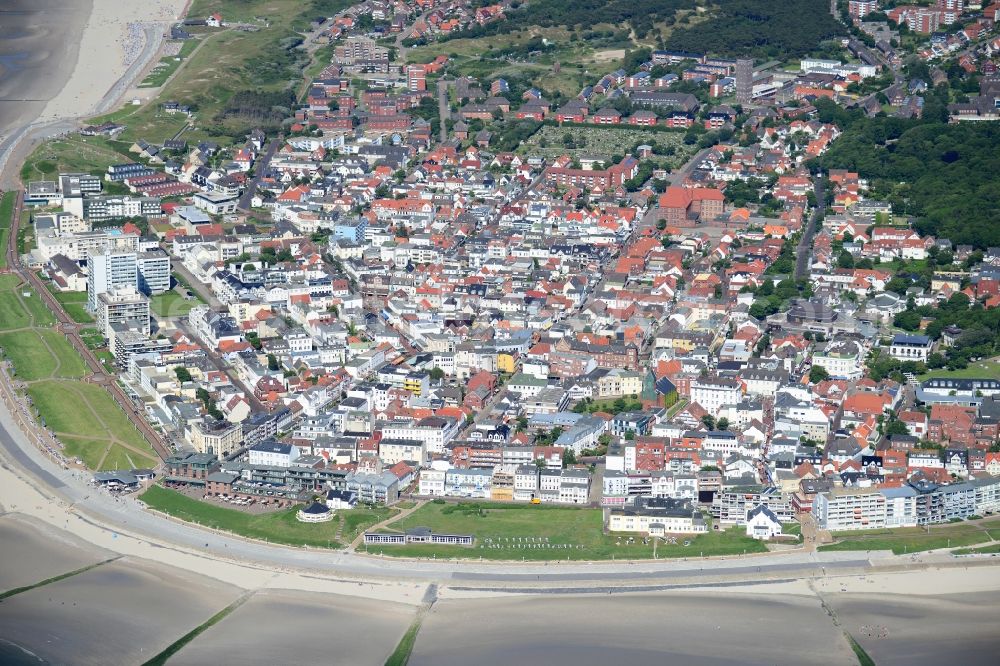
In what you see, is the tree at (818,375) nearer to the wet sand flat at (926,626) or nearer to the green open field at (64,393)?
the wet sand flat at (926,626)

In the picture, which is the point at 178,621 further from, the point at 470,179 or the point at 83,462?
the point at 470,179

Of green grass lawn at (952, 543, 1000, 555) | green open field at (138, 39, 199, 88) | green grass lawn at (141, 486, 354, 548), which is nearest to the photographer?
green grass lawn at (952, 543, 1000, 555)

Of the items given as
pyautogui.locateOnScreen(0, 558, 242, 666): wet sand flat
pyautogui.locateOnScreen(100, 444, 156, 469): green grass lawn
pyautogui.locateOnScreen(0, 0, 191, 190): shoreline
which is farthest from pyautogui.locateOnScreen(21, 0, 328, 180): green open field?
pyautogui.locateOnScreen(0, 558, 242, 666): wet sand flat

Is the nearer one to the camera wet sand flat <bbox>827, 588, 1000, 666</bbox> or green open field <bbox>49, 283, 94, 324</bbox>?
wet sand flat <bbox>827, 588, 1000, 666</bbox>

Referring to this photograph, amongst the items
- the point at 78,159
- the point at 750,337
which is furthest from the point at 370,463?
the point at 78,159

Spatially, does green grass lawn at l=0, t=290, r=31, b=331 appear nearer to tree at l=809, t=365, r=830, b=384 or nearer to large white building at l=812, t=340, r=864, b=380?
tree at l=809, t=365, r=830, b=384

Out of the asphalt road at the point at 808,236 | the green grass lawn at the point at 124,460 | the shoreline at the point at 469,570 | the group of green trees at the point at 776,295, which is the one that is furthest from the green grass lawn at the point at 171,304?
the asphalt road at the point at 808,236

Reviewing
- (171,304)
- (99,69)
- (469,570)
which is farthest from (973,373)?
(99,69)
